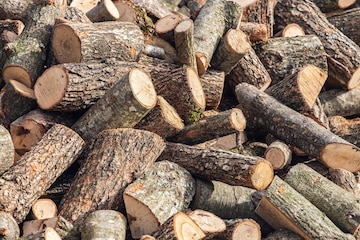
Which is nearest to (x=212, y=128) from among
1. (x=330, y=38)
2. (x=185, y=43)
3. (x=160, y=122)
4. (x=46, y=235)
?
(x=160, y=122)

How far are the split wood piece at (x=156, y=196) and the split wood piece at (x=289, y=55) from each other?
2369 mm

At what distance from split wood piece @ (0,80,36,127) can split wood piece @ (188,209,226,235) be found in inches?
82.6

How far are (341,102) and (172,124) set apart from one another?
2.52m

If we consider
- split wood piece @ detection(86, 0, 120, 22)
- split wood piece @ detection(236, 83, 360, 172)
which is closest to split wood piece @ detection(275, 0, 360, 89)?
split wood piece @ detection(236, 83, 360, 172)

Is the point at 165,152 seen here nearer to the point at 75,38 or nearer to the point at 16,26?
the point at 75,38

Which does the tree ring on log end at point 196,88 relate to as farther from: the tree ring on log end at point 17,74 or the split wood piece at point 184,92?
the tree ring on log end at point 17,74

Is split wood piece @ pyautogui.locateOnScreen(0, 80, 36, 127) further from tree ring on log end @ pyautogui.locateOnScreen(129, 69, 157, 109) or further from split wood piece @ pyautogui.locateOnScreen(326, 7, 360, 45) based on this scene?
split wood piece @ pyautogui.locateOnScreen(326, 7, 360, 45)

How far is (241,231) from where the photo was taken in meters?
5.04

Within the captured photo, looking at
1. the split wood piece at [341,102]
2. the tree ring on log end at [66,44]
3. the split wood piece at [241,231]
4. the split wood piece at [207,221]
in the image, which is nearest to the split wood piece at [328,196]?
the split wood piece at [241,231]

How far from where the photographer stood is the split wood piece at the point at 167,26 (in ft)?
23.4

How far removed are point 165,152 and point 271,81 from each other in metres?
2.01

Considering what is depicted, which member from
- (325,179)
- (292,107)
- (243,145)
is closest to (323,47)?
(292,107)

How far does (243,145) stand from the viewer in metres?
6.68

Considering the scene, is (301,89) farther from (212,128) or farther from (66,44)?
(66,44)
